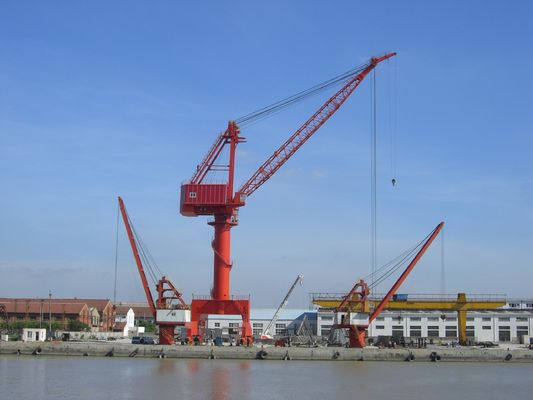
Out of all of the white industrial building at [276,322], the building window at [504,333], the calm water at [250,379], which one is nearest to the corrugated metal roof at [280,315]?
the white industrial building at [276,322]

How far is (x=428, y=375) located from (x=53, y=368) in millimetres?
26376

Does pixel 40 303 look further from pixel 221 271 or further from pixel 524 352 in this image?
pixel 524 352

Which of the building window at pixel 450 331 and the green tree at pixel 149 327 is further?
the green tree at pixel 149 327

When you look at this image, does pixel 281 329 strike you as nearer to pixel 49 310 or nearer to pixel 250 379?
pixel 49 310

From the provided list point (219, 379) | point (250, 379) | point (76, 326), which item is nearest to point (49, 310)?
point (76, 326)

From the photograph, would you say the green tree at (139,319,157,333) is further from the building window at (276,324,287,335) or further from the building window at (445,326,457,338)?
the building window at (445,326,457,338)

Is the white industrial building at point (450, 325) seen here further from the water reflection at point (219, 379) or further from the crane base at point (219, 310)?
the water reflection at point (219, 379)

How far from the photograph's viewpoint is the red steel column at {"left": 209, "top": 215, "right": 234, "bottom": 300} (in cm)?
6925

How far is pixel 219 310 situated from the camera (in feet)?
229

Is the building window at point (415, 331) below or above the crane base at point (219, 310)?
below

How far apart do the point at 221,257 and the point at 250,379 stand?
76.8 feet

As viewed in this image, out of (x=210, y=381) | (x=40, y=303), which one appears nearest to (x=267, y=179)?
(x=210, y=381)

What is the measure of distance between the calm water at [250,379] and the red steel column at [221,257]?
10.4m

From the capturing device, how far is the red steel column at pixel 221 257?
6925 cm
